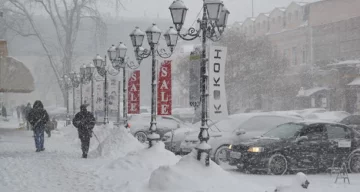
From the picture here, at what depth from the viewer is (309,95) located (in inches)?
1629

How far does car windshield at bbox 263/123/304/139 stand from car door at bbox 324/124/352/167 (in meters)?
0.81

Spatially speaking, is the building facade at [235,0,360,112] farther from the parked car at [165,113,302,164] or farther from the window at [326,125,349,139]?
the window at [326,125,349,139]

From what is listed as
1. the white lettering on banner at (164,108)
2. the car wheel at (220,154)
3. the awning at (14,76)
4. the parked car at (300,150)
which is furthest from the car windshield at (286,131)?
the awning at (14,76)

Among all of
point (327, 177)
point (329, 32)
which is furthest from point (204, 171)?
point (329, 32)

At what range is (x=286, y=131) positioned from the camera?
13484 millimetres

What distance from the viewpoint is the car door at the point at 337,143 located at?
42.9ft

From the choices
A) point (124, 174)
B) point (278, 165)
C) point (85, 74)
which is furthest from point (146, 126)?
point (124, 174)

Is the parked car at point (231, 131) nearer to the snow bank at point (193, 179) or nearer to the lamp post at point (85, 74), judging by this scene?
the snow bank at point (193, 179)

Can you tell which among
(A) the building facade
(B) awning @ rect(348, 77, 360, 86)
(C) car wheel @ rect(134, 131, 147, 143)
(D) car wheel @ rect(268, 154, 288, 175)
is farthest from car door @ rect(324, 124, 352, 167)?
(A) the building facade

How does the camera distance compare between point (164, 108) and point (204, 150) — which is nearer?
point (204, 150)

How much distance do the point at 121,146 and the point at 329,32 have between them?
3127 centimetres

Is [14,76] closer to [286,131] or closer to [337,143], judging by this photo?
[286,131]

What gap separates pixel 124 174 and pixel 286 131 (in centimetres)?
458

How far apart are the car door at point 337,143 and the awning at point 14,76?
16.8m
